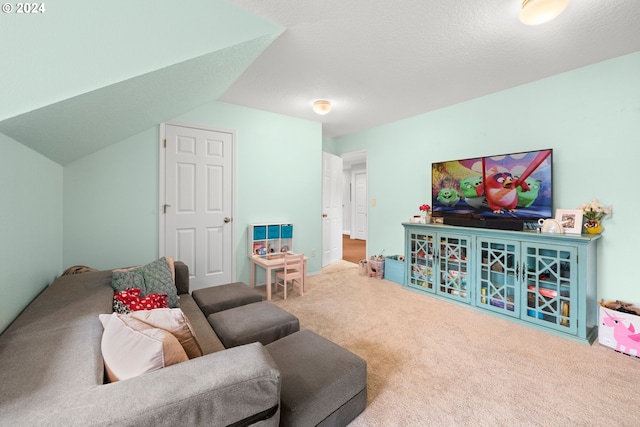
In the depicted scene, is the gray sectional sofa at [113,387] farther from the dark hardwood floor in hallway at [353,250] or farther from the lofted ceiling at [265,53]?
the dark hardwood floor in hallway at [353,250]

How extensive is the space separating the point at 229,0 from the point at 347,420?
2.47 m

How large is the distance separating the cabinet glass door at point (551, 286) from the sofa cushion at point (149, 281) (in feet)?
10.1

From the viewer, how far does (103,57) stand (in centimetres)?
124

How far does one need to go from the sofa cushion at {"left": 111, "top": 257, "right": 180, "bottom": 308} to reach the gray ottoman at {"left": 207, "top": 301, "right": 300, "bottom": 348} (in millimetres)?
369

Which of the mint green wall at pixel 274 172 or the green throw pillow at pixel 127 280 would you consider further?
the mint green wall at pixel 274 172

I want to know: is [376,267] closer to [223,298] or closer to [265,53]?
[223,298]

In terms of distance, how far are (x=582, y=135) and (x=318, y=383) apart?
3198mm

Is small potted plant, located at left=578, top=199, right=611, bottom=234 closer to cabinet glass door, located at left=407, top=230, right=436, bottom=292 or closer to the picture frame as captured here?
the picture frame

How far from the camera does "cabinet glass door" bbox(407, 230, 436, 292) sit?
3.38 metres

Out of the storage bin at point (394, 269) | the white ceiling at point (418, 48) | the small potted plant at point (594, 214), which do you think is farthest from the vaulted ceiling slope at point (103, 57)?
the storage bin at point (394, 269)

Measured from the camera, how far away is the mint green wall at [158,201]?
2658 mm

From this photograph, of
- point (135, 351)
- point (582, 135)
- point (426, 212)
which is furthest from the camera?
point (426, 212)

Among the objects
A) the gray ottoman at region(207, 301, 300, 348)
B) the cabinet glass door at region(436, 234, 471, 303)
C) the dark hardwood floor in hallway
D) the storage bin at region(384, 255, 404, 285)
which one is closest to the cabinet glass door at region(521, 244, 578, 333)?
the cabinet glass door at region(436, 234, 471, 303)

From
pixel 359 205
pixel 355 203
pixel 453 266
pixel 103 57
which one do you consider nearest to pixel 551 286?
pixel 453 266
